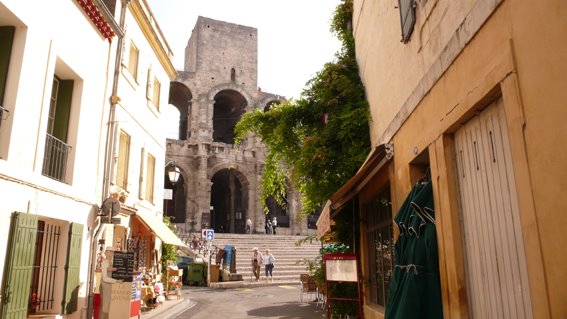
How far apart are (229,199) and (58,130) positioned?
29017mm

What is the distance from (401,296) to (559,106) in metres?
2.45

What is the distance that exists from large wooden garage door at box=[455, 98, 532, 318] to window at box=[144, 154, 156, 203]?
1060cm

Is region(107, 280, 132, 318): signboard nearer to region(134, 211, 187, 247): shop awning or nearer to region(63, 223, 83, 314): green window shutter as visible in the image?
region(63, 223, 83, 314): green window shutter

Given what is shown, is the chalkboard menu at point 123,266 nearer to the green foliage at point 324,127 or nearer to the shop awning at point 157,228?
the shop awning at point 157,228

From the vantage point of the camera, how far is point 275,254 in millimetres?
25062

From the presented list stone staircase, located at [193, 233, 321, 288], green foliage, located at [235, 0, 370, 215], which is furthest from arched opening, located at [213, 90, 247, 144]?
green foliage, located at [235, 0, 370, 215]

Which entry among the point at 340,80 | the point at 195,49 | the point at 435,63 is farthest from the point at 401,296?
the point at 195,49

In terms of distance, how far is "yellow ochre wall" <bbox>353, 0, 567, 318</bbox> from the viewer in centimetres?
238

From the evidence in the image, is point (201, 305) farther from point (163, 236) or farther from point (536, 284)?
point (536, 284)

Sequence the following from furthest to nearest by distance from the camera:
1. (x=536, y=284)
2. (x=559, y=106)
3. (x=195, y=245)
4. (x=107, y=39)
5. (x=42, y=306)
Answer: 1. (x=195, y=245)
2. (x=107, y=39)
3. (x=42, y=306)
4. (x=536, y=284)
5. (x=559, y=106)

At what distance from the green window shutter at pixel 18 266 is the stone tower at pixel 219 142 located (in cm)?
2469

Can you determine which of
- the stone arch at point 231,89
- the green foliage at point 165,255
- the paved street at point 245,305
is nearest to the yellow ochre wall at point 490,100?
the paved street at point 245,305

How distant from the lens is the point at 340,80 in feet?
29.1

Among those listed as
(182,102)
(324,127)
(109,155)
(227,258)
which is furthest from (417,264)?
(182,102)
